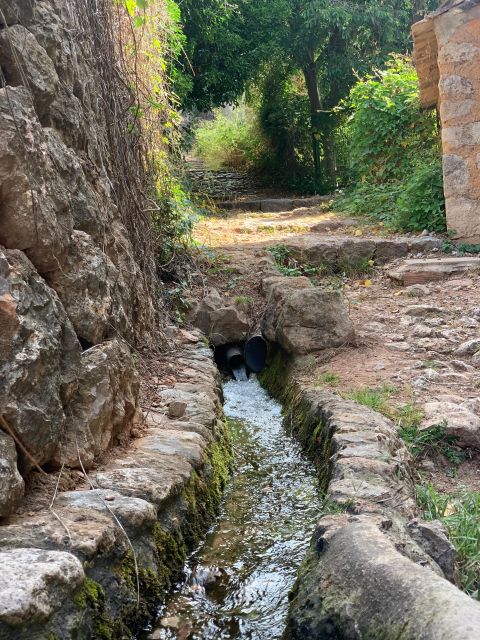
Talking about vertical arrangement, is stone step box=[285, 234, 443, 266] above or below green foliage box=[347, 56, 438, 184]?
below

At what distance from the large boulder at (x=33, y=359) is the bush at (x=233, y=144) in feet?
61.4

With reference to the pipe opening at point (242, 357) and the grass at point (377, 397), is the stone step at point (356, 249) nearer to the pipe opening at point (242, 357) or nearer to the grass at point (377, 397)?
the pipe opening at point (242, 357)

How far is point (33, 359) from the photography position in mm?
2900

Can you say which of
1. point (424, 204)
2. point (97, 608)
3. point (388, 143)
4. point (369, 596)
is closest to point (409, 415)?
point (369, 596)

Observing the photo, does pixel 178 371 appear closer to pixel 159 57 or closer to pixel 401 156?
pixel 159 57

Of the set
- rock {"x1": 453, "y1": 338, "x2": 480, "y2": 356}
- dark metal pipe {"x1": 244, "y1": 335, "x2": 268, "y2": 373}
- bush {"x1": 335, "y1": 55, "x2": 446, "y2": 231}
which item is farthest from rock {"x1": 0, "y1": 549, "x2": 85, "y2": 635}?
bush {"x1": 335, "y1": 55, "x2": 446, "y2": 231}

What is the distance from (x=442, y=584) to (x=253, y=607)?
119cm

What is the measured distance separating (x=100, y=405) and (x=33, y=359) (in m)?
0.70

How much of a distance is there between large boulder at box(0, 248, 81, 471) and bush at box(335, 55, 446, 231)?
8.53 metres

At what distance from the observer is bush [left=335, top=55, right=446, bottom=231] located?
12.1 metres

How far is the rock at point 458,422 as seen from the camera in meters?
4.39

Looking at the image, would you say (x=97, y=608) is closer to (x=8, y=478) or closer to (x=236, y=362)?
(x=8, y=478)

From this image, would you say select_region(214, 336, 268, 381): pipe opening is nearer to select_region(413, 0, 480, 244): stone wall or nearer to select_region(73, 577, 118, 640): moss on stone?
select_region(413, 0, 480, 244): stone wall

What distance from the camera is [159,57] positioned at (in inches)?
266
